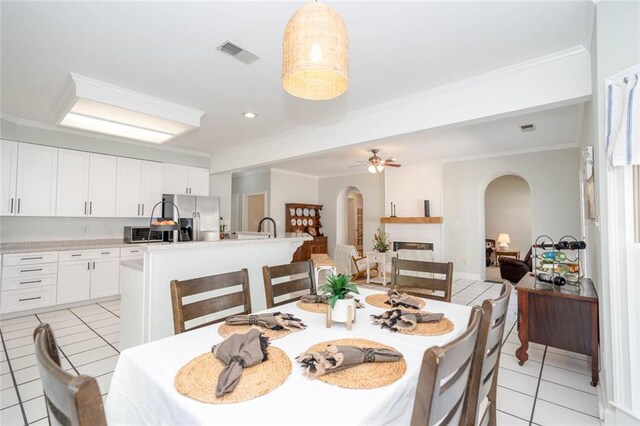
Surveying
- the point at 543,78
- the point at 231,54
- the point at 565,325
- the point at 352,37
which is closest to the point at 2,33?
the point at 231,54

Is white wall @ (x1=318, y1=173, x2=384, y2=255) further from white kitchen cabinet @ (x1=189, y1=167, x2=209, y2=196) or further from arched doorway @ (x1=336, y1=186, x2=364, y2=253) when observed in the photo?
white kitchen cabinet @ (x1=189, y1=167, x2=209, y2=196)

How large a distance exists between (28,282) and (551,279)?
19.9 ft

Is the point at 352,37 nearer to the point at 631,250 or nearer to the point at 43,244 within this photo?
the point at 631,250

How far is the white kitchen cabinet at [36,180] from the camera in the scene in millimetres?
4016

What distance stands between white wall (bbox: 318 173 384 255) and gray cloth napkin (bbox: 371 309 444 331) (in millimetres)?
6570

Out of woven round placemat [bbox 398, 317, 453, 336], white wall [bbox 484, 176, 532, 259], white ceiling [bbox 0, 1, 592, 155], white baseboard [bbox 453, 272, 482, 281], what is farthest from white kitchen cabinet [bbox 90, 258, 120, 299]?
white wall [bbox 484, 176, 532, 259]

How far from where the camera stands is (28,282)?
12.7 ft

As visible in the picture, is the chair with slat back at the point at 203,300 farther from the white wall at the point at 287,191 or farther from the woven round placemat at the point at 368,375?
the white wall at the point at 287,191

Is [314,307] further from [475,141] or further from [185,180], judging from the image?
[475,141]

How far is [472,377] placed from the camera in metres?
1.16

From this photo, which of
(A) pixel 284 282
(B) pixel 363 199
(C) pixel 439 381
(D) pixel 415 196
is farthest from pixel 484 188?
(C) pixel 439 381

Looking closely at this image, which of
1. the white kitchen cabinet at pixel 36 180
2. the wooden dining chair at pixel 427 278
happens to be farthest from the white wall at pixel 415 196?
the white kitchen cabinet at pixel 36 180

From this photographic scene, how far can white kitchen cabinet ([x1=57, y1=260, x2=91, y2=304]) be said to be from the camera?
4.10 m

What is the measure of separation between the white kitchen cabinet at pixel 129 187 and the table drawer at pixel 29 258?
103cm
